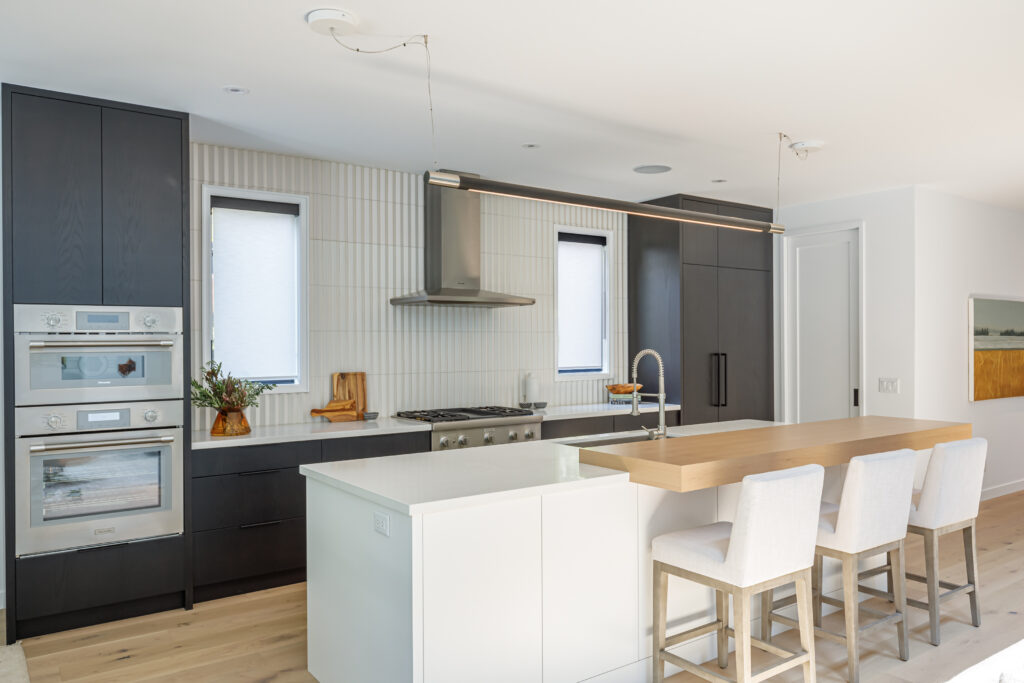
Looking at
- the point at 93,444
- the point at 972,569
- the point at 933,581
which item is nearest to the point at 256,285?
the point at 93,444

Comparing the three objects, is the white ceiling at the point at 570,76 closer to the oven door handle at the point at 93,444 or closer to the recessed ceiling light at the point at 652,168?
the recessed ceiling light at the point at 652,168

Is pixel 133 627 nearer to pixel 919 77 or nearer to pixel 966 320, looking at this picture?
pixel 919 77

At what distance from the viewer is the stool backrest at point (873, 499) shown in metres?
2.89

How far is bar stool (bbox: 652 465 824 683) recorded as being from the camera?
2.47 metres

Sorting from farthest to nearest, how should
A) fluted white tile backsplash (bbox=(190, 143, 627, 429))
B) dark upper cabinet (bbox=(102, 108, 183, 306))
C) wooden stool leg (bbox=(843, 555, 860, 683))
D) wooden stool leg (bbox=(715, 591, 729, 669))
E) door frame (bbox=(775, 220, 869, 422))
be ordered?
door frame (bbox=(775, 220, 869, 422)) < fluted white tile backsplash (bbox=(190, 143, 627, 429)) < dark upper cabinet (bbox=(102, 108, 183, 306)) < wooden stool leg (bbox=(715, 591, 729, 669)) < wooden stool leg (bbox=(843, 555, 860, 683))

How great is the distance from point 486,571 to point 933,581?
2.23 metres

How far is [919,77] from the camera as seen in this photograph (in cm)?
327

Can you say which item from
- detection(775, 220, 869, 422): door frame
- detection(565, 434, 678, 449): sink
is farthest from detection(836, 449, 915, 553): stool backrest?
detection(775, 220, 869, 422): door frame

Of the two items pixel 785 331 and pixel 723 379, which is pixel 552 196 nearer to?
pixel 723 379

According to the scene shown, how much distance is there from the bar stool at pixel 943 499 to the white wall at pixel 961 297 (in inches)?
90.4

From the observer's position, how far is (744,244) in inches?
247

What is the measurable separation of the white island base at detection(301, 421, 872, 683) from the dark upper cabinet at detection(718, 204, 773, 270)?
11.5ft

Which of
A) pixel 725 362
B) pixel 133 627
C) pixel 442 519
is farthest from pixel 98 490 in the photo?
pixel 725 362

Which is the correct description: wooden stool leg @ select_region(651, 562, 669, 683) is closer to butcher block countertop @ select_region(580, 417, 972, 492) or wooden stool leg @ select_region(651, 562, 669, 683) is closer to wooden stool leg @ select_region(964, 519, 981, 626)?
butcher block countertop @ select_region(580, 417, 972, 492)
